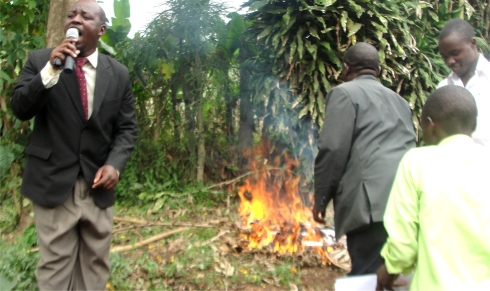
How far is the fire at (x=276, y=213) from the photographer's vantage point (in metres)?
5.00

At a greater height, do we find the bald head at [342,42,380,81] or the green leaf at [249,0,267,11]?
the bald head at [342,42,380,81]

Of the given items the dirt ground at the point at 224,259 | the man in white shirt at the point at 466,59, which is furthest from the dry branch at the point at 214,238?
the man in white shirt at the point at 466,59

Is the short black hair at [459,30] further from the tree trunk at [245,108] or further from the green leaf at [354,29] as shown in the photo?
the tree trunk at [245,108]

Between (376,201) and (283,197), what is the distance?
342 centimetres

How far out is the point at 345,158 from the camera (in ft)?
9.61

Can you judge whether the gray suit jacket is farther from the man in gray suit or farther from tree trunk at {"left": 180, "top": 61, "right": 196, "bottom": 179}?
tree trunk at {"left": 180, "top": 61, "right": 196, "bottom": 179}

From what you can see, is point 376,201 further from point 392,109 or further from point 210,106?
point 210,106

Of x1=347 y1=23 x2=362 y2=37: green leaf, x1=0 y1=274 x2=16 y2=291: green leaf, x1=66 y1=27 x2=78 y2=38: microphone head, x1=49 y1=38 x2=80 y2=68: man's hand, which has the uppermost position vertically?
x1=66 y1=27 x2=78 y2=38: microphone head

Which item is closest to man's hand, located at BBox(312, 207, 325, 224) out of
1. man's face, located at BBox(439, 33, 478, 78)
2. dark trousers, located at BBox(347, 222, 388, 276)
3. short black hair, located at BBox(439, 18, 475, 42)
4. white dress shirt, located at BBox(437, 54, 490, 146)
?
dark trousers, located at BBox(347, 222, 388, 276)

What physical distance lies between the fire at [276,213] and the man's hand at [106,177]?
2.28 meters

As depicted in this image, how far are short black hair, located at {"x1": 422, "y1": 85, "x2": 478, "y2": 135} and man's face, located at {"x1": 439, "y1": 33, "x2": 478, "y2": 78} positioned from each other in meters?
1.21

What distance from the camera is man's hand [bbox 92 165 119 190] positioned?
2964 mm

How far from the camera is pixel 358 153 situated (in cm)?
293

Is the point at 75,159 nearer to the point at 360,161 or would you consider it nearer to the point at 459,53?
the point at 360,161
